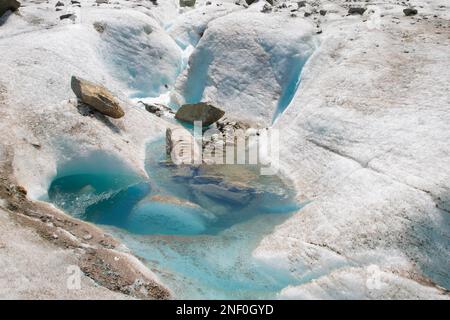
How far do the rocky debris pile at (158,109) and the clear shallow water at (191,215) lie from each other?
6224 mm

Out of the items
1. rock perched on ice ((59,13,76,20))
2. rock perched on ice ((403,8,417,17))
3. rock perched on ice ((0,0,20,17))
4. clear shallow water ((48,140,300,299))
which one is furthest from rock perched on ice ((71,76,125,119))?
rock perched on ice ((403,8,417,17))

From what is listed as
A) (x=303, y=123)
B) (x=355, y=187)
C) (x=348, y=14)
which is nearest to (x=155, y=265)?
(x=355, y=187)

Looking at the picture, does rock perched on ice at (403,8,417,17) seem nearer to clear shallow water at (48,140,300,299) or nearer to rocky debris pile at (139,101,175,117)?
rocky debris pile at (139,101,175,117)

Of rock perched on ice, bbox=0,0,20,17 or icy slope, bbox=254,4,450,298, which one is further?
rock perched on ice, bbox=0,0,20,17

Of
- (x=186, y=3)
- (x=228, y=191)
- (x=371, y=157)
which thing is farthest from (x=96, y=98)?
(x=186, y=3)

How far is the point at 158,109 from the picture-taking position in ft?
104

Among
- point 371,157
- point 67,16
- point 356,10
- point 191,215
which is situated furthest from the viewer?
point 356,10

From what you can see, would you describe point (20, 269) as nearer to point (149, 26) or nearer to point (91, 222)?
point (91, 222)

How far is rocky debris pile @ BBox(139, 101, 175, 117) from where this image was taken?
1239 inches

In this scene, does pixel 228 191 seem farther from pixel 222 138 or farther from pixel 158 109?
pixel 158 109

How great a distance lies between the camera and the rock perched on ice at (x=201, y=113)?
30391mm

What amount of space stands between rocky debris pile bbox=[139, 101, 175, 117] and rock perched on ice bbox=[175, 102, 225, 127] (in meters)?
1.20

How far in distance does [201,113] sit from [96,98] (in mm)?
7693

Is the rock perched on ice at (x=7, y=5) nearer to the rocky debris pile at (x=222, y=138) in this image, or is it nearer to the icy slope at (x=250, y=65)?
the icy slope at (x=250, y=65)
